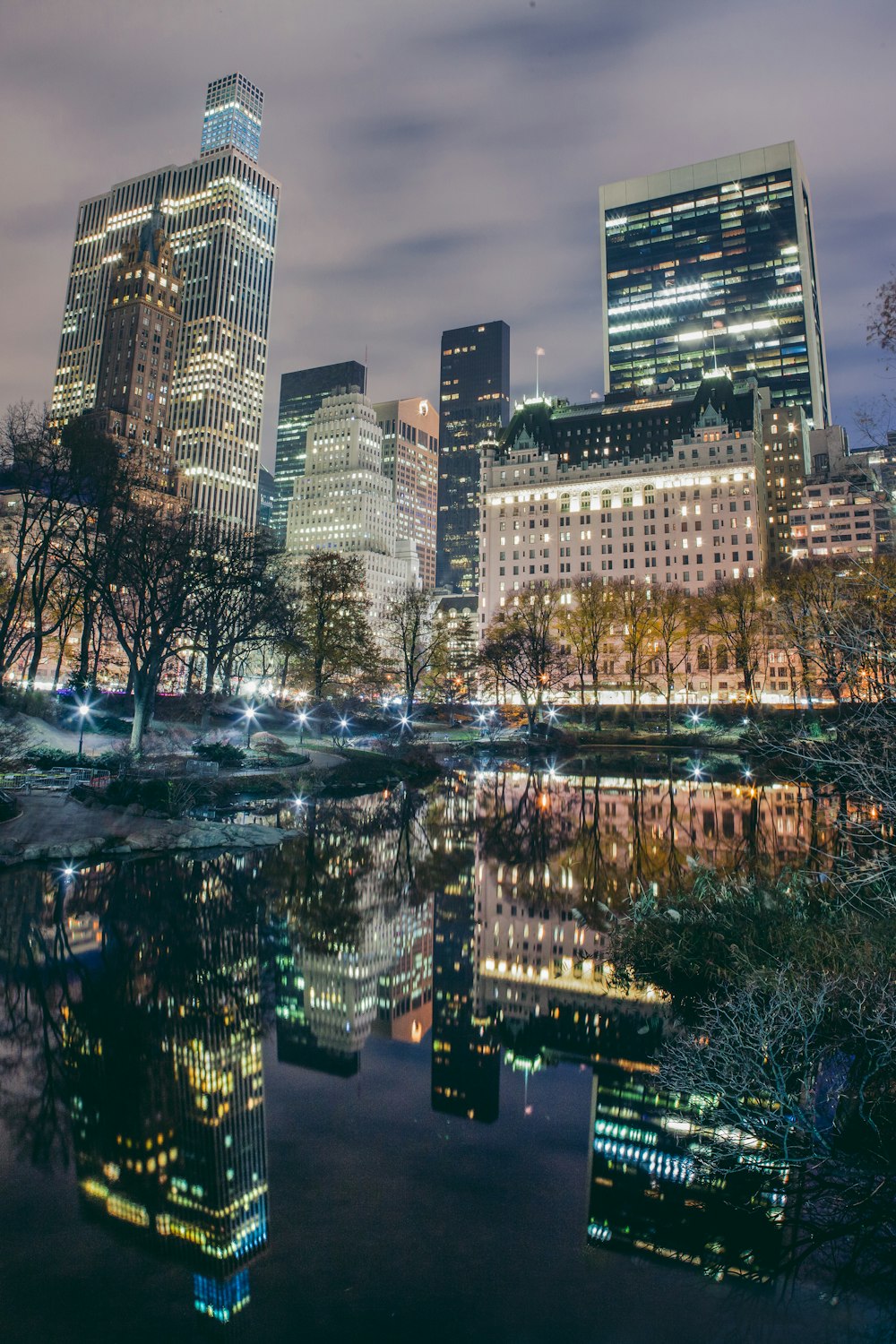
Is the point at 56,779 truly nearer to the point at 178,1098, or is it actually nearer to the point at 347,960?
the point at 347,960

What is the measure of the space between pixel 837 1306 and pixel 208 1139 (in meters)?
6.56

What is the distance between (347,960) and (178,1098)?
5.91 metres

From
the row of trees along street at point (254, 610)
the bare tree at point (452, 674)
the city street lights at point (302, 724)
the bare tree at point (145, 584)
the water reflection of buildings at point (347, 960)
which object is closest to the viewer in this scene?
the water reflection of buildings at point (347, 960)

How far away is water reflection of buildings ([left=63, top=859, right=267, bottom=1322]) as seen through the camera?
6.85 m

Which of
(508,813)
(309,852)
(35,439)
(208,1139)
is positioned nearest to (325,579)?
(35,439)

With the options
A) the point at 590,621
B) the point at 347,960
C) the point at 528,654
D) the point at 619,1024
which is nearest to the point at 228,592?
the point at 528,654

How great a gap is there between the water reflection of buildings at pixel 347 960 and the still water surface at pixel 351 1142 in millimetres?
76

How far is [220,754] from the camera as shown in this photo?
41.9m

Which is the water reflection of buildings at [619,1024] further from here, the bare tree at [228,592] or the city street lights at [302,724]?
the bare tree at [228,592]

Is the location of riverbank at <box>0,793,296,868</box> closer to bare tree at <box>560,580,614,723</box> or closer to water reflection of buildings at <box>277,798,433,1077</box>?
water reflection of buildings at <box>277,798,433,1077</box>

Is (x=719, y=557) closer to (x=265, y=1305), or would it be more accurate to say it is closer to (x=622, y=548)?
(x=622, y=548)

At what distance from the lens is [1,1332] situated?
5461 mm

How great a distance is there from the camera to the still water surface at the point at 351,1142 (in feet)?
19.3

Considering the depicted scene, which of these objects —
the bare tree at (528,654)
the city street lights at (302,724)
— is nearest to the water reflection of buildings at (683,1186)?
the city street lights at (302,724)
